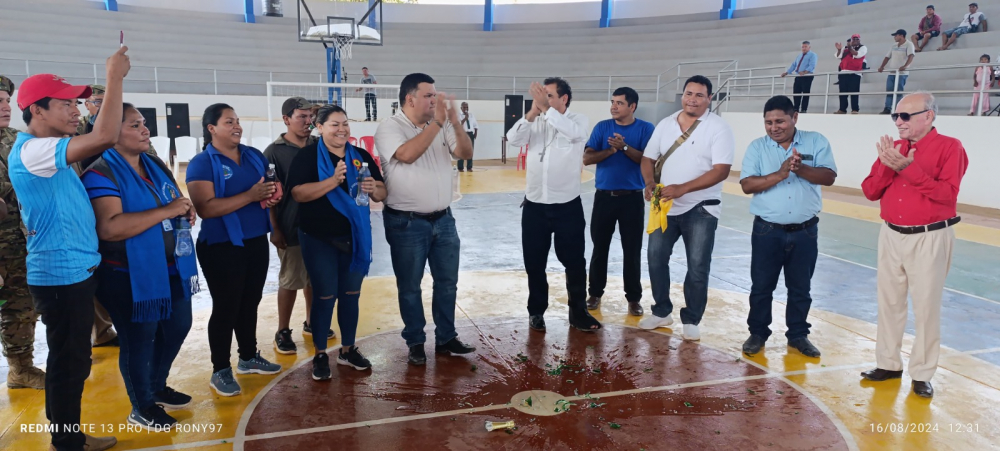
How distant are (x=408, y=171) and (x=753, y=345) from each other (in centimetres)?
273

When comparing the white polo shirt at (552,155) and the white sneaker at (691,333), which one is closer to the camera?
the white polo shirt at (552,155)

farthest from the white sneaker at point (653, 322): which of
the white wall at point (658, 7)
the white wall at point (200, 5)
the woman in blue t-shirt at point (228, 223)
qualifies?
the white wall at point (200, 5)

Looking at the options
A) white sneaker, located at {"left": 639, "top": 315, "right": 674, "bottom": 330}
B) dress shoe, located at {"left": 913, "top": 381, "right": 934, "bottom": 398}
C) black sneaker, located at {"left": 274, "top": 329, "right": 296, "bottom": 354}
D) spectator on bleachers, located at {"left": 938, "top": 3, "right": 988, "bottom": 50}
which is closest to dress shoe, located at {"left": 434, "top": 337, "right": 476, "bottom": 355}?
black sneaker, located at {"left": 274, "top": 329, "right": 296, "bottom": 354}

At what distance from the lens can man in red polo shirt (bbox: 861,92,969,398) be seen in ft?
12.6

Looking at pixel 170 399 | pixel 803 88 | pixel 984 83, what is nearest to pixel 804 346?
pixel 170 399

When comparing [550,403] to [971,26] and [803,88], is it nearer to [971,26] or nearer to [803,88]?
[803,88]

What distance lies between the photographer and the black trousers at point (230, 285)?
152 inches

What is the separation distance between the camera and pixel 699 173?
16.1 ft

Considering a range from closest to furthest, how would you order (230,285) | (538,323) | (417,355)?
(230,285), (417,355), (538,323)

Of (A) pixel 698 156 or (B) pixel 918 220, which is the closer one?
(B) pixel 918 220

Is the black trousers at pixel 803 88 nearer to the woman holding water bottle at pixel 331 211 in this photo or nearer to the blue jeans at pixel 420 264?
the blue jeans at pixel 420 264

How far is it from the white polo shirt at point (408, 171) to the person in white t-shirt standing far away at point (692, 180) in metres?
1.69

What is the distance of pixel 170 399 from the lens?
12.6 feet

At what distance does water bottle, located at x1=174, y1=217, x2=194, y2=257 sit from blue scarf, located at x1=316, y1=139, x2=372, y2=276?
0.85 m
